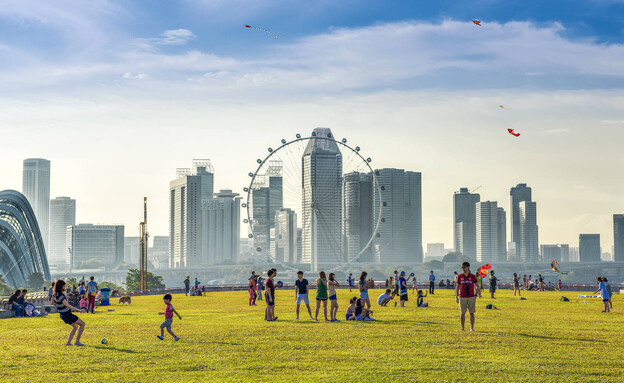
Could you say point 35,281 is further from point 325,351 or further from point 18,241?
point 325,351

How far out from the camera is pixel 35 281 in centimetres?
15962

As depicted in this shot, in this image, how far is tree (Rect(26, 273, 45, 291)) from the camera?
15938cm

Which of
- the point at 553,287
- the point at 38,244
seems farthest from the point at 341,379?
the point at 38,244

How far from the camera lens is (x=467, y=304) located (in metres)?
23.7

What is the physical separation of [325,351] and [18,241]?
142210 millimetres

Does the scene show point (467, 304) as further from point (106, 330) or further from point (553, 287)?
point (553, 287)

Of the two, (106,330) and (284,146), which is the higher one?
(284,146)

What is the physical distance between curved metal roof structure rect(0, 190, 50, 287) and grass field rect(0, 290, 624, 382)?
11946 cm

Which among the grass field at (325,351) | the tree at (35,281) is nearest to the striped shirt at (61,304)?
the grass field at (325,351)

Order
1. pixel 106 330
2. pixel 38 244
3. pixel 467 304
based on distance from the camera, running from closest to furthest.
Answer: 1. pixel 467 304
2. pixel 106 330
3. pixel 38 244

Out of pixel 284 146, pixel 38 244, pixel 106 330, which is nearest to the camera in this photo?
pixel 106 330

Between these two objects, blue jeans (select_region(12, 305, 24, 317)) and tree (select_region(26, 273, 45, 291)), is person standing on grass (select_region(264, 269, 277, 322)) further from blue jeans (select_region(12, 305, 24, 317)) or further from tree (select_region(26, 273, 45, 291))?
tree (select_region(26, 273, 45, 291))

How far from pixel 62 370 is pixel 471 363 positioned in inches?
394

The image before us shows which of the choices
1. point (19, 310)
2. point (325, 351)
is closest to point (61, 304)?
point (325, 351)
